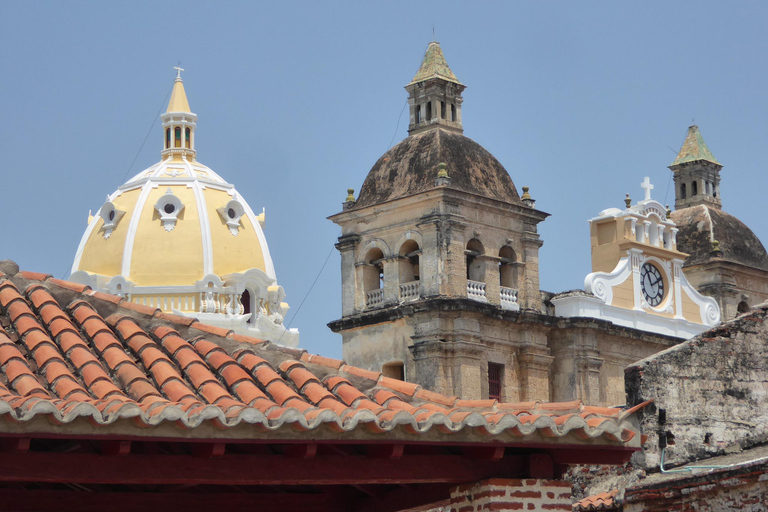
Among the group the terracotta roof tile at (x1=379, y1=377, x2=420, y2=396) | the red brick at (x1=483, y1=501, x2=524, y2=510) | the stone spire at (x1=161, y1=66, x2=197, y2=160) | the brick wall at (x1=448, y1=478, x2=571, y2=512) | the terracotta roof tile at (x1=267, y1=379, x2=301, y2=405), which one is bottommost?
the red brick at (x1=483, y1=501, x2=524, y2=510)

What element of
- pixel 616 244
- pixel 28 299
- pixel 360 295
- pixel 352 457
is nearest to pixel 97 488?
pixel 28 299

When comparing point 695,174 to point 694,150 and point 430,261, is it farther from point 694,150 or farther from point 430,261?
point 430,261

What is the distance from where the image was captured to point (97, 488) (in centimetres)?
961

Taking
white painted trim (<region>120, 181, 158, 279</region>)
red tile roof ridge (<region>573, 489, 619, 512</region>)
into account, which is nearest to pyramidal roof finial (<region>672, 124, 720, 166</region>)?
white painted trim (<region>120, 181, 158, 279</region>)

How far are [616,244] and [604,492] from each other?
62.6ft

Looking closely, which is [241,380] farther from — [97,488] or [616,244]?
[616,244]

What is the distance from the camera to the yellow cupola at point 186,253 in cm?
4556

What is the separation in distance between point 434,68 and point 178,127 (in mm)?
19429

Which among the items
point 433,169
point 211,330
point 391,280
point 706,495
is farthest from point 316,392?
point 433,169

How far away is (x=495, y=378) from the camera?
103ft

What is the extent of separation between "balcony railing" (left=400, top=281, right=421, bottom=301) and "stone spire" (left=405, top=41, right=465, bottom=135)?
Result: 13.7 ft

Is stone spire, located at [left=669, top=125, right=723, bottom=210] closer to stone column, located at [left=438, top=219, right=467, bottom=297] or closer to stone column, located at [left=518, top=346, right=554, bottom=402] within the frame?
stone column, located at [left=518, top=346, right=554, bottom=402]

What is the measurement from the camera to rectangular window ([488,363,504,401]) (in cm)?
3131

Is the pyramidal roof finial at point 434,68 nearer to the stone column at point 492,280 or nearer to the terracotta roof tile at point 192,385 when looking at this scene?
the stone column at point 492,280
